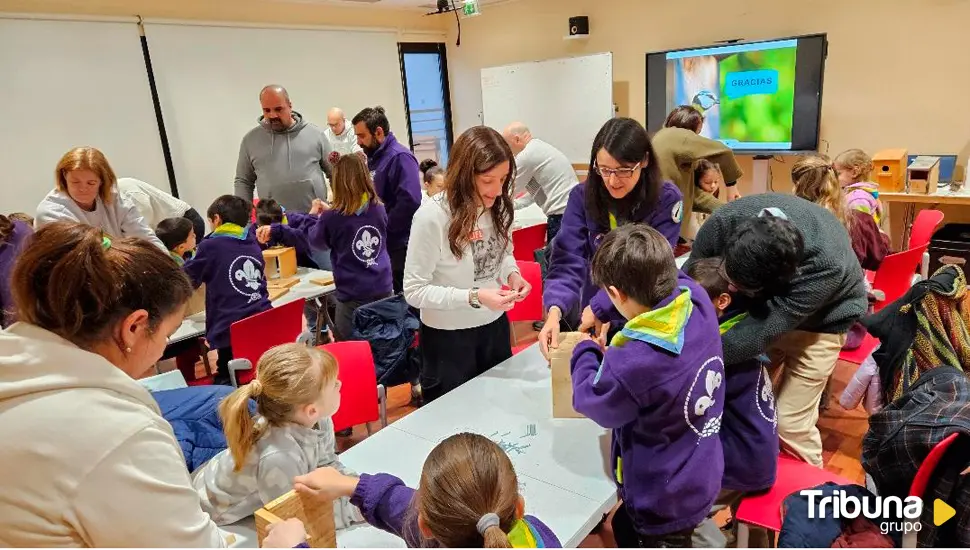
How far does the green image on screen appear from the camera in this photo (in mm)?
5449

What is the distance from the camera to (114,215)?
317cm

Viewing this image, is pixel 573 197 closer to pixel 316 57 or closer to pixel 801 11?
pixel 801 11

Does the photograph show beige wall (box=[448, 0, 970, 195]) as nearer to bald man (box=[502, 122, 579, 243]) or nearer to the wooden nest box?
bald man (box=[502, 122, 579, 243])

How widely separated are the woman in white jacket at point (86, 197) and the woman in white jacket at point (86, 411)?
2248 mm

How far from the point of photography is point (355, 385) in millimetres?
2230

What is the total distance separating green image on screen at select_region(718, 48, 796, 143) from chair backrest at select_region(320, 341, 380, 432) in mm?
4896

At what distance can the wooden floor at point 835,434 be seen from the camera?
2.44 meters

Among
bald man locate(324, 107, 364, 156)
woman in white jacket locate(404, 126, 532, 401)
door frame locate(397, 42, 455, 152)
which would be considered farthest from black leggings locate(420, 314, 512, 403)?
door frame locate(397, 42, 455, 152)

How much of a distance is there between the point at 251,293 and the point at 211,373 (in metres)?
0.93

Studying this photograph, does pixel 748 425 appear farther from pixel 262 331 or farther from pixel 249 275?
pixel 249 275

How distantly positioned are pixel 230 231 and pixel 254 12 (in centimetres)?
410

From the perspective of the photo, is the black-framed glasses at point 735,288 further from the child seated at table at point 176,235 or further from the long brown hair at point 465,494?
the child seated at table at point 176,235

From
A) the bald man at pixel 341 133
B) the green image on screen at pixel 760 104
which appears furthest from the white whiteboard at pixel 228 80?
the green image on screen at pixel 760 104

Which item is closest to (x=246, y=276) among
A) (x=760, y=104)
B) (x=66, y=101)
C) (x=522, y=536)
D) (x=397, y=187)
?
(x=397, y=187)
